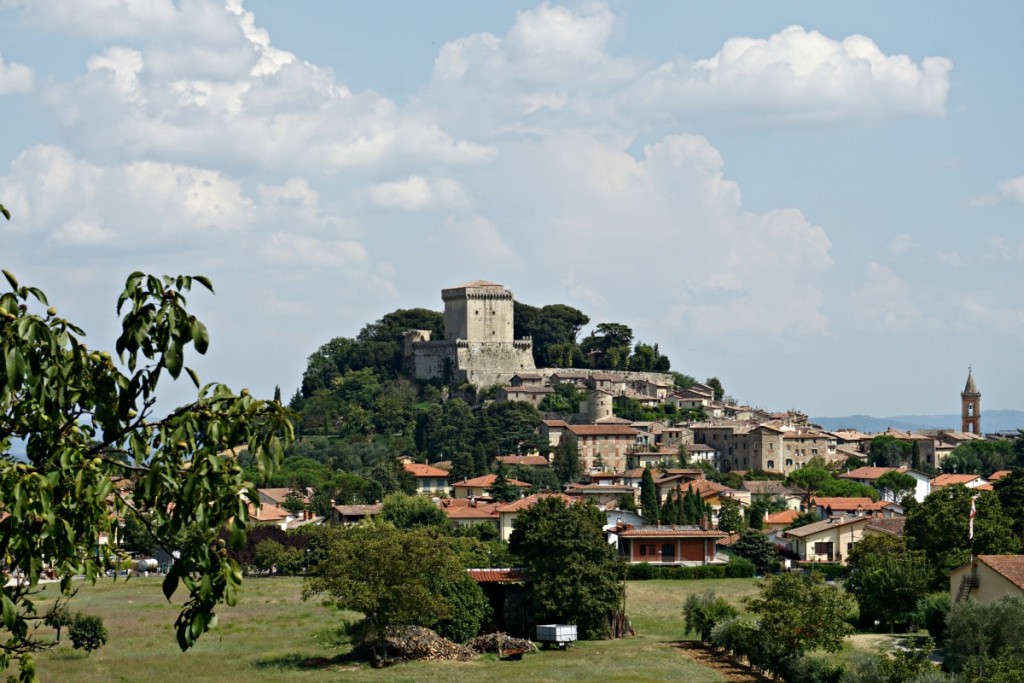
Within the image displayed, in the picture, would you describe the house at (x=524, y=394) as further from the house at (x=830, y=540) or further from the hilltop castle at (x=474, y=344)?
the house at (x=830, y=540)

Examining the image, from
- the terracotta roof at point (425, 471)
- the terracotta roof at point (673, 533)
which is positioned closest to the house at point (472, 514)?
the terracotta roof at point (673, 533)

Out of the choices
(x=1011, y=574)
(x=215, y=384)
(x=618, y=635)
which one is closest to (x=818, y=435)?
(x=618, y=635)

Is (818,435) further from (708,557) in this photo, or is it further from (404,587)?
(404,587)

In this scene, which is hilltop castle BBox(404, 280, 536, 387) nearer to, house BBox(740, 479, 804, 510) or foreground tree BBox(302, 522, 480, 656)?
house BBox(740, 479, 804, 510)

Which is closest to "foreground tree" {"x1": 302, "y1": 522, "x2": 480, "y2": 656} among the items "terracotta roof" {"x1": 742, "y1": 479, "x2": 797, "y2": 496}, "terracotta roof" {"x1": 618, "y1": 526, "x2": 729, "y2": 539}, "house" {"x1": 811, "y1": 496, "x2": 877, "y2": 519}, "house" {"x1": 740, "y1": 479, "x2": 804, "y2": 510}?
"terracotta roof" {"x1": 618, "y1": 526, "x2": 729, "y2": 539}

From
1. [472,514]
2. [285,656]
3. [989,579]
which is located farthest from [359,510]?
[989,579]

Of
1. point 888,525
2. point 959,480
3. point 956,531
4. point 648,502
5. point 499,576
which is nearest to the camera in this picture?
point 499,576

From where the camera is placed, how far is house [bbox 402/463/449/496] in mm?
96812

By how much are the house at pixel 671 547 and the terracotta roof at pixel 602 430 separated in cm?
4149

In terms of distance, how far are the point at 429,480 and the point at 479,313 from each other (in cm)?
3740

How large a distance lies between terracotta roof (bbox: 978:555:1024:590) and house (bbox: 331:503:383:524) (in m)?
44.6

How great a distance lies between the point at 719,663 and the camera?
39156 mm

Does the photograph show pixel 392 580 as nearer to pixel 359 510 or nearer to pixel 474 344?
pixel 359 510

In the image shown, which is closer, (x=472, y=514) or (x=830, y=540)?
(x=830, y=540)
